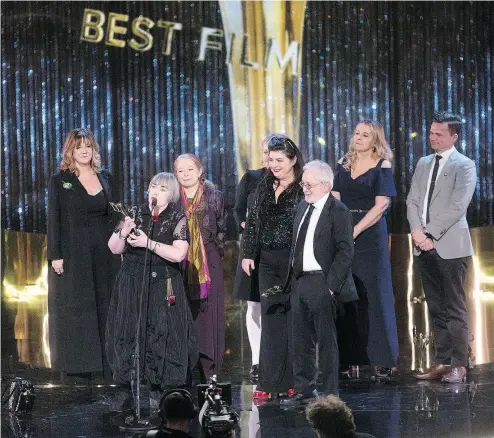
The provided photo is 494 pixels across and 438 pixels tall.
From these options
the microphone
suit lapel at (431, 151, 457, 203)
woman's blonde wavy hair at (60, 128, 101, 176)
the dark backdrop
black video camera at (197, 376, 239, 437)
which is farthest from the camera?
the dark backdrop

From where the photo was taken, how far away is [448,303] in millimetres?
6660

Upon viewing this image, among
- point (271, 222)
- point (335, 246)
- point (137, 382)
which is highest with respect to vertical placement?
point (271, 222)

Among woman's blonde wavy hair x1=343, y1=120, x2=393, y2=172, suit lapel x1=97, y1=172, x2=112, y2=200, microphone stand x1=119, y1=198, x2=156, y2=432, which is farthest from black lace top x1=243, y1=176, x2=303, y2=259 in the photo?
suit lapel x1=97, y1=172, x2=112, y2=200

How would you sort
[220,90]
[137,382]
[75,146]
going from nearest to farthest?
[137,382] → [75,146] → [220,90]

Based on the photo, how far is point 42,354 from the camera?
7895 mm

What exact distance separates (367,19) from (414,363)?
2664 millimetres

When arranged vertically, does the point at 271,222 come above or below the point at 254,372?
above

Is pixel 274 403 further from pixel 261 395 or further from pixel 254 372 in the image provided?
pixel 254 372

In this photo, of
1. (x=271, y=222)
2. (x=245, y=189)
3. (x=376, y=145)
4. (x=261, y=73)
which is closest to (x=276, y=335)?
(x=271, y=222)

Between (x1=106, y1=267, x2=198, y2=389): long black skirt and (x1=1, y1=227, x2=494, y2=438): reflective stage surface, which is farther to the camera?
(x1=106, y1=267, x2=198, y2=389): long black skirt

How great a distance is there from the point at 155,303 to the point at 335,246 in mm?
987

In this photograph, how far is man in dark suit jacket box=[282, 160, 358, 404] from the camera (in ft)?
18.7

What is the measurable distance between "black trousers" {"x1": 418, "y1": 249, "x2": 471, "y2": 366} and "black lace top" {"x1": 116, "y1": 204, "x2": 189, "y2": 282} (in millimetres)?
1802

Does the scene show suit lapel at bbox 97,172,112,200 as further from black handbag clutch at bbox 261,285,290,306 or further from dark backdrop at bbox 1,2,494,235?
dark backdrop at bbox 1,2,494,235
